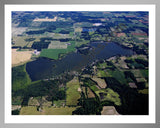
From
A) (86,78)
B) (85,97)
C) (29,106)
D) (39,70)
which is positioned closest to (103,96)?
(85,97)

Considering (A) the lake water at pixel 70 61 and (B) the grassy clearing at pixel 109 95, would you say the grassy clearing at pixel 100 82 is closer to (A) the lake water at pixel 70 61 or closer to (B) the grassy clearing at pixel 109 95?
(B) the grassy clearing at pixel 109 95

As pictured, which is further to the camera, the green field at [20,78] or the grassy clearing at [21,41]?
the grassy clearing at [21,41]

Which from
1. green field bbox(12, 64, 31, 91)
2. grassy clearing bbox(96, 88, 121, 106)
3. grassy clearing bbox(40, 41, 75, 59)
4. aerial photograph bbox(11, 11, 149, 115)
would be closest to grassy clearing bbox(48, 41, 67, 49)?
aerial photograph bbox(11, 11, 149, 115)

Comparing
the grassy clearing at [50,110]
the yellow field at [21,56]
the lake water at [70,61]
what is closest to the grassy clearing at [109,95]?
the grassy clearing at [50,110]

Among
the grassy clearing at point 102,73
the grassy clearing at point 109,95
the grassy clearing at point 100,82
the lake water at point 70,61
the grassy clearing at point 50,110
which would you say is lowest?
the grassy clearing at point 50,110

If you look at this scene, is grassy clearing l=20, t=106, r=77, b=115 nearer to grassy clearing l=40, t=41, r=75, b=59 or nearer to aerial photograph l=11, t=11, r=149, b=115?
aerial photograph l=11, t=11, r=149, b=115

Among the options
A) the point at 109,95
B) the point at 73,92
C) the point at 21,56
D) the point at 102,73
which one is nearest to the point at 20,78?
the point at 21,56

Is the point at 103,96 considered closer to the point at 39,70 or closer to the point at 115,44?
the point at 39,70

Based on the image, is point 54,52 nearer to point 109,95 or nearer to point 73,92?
point 73,92
